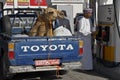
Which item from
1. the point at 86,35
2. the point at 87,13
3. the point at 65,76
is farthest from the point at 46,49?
the point at 87,13

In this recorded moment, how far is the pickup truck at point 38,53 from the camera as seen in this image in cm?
862

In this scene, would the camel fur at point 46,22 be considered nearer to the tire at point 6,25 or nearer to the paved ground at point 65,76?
the tire at point 6,25

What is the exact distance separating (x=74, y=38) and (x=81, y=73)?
7.01 feet

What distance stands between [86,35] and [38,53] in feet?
8.61

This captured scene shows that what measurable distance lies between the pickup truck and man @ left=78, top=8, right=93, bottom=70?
5.82 ft

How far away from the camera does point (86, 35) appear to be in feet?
36.3

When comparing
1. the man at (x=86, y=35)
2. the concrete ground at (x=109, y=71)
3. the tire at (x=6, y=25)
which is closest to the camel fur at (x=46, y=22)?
the tire at (x=6, y=25)

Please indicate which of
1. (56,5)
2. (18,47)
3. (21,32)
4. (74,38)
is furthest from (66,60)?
(56,5)

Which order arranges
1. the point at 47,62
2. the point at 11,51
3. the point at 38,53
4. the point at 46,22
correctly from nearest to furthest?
the point at 11,51, the point at 38,53, the point at 47,62, the point at 46,22

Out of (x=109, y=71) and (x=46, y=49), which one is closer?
(x=46, y=49)

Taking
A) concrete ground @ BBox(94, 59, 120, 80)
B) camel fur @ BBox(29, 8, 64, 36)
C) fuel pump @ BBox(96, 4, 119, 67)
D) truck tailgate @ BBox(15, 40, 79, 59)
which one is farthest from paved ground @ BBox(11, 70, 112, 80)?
camel fur @ BBox(29, 8, 64, 36)

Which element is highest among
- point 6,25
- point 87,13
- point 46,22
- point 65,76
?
point 87,13

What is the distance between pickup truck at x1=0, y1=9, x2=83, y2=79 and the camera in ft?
28.3

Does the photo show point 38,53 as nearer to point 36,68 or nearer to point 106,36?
point 36,68
